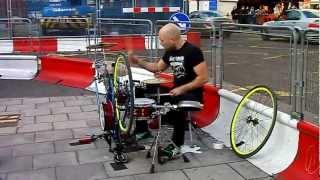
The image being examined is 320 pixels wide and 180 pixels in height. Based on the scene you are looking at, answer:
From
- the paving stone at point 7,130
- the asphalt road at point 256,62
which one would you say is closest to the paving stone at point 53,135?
the paving stone at point 7,130

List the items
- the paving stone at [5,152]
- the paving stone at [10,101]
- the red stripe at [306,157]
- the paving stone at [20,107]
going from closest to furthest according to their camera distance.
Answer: the red stripe at [306,157] < the paving stone at [5,152] < the paving stone at [20,107] < the paving stone at [10,101]

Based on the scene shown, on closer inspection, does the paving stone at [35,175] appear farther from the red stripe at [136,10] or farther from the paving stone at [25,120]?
the red stripe at [136,10]

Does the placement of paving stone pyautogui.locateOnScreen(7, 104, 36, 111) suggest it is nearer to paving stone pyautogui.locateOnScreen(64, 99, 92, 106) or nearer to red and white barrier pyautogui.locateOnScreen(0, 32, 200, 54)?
paving stone pyautogui.locateOnScreen(64, 99, 92, 106)

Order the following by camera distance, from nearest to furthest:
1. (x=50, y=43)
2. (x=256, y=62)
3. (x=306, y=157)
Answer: (x=306, y=157), (x=256, y=62), (x=50, y=43)

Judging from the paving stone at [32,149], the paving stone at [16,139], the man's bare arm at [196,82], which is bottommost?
the paving stone at [32,149]

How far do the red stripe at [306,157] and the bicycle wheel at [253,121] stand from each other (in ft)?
1.37

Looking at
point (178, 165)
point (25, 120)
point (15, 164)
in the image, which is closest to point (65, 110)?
point (25, 120)

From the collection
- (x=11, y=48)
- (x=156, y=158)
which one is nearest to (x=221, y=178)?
(x=156, y=158)

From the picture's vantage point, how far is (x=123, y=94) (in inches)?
218

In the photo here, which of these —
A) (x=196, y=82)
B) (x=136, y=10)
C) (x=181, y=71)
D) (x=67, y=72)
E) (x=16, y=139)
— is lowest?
(x=16, y=139)

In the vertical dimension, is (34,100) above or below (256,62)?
below

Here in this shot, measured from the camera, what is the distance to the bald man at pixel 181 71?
5578 mm

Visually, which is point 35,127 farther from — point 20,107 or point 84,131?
point 20,107

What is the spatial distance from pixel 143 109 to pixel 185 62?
83cm
